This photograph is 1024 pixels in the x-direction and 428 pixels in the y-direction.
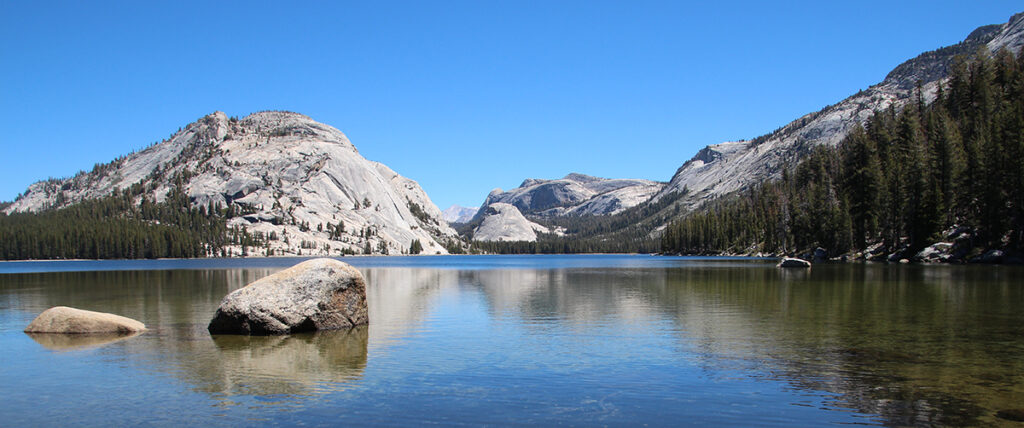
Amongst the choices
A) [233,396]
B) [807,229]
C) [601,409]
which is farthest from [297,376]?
[807,229]

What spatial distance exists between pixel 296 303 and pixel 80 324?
9154mm

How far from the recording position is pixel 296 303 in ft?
86.8

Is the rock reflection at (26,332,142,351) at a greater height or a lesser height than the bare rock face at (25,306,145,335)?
lesser

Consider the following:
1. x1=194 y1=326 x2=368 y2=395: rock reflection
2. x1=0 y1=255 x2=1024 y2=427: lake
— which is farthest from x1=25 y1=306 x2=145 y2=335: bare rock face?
x1=194 y1=326 x2=368 y2=395: rock reflection

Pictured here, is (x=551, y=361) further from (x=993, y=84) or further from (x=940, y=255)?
(x=993, y=84)

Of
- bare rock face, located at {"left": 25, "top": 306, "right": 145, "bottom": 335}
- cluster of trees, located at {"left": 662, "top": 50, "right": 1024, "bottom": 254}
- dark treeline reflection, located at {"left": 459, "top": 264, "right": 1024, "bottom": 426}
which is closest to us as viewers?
dark treeline reflection, located at {"left": 459, "top": 264, "right": 1024, "bottom": 426}

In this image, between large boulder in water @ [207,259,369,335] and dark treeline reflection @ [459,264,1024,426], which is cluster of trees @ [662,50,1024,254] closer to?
dark treeline reflection @ [459,264,1024,426]

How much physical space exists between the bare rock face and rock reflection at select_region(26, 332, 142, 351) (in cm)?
37

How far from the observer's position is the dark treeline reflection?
14500 mm

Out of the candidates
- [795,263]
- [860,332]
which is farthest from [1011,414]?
[795,263]

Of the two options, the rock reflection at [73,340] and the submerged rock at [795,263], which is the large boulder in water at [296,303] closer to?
the rock reflection at [73,340]

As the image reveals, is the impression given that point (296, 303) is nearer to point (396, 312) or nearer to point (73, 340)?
point (73, 340)

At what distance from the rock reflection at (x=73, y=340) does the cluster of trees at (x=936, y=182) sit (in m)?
88.6

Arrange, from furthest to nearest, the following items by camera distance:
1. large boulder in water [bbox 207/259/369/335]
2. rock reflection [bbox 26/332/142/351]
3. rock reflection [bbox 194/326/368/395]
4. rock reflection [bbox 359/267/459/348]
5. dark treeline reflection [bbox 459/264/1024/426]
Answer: rock reflection [bbox 359/267/459/348]
large boulder in water [bbox 207/259/369/335]
rock reflection [bbox 26/332/142/351]
rock reflection [bbox 194/326/368/395]
dark treeline reflection [bbox 459/264/1024/426]
